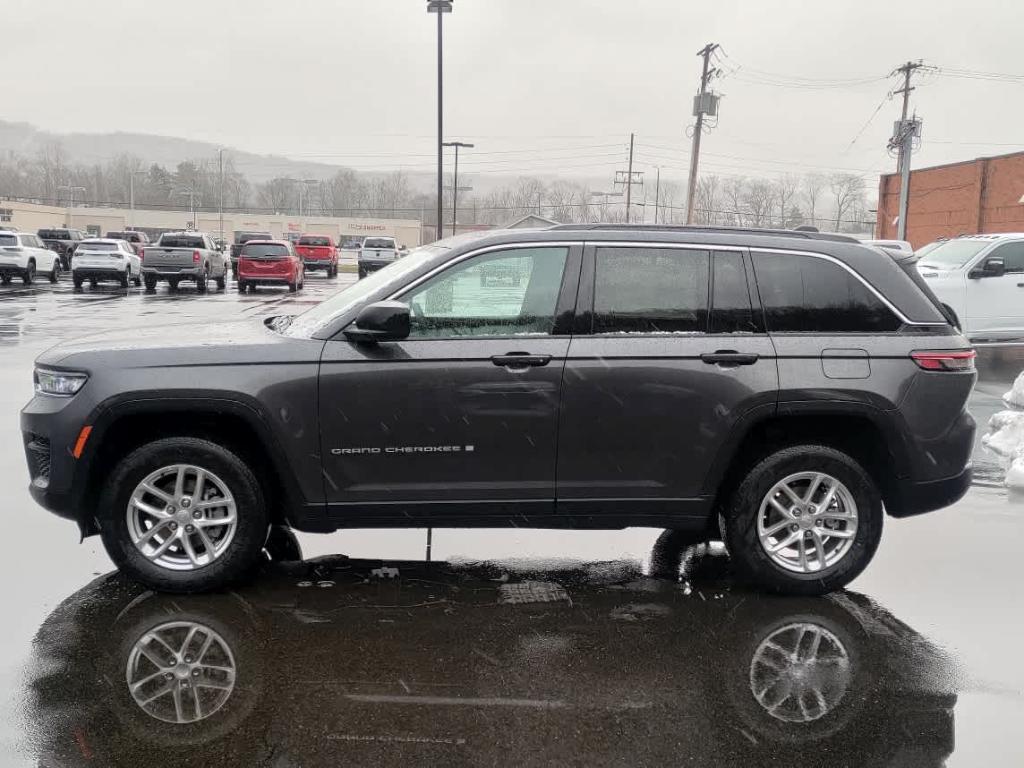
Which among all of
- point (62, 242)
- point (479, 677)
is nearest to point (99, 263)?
point (62, 242)

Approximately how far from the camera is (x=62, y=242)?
4144cm

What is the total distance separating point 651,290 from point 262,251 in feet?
90.1

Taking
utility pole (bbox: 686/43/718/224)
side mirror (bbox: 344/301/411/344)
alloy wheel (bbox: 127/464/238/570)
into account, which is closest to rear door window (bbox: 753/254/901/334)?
side mirror (bbox: 344/301/411/344)

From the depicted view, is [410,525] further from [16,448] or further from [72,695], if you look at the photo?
[16,448]

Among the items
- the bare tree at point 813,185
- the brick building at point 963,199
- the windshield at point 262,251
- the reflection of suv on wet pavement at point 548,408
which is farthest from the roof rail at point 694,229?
the bare tree at point 813,185

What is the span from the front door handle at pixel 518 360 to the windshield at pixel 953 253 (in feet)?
39.6

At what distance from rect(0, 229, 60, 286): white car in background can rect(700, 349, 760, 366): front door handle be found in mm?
30757

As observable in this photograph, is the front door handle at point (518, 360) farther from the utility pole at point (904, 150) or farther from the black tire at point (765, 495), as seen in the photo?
the utility pole at point (904, 150)

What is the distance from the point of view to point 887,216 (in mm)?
42094

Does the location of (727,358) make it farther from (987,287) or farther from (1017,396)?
(987,287)

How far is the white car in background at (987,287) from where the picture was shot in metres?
14.4

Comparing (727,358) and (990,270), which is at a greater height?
(990,270)

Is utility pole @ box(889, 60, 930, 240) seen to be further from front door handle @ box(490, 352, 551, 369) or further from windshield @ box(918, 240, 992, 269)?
front door handle @ box(490, 352, 551, 369)

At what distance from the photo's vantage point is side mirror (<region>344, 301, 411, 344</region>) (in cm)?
442
